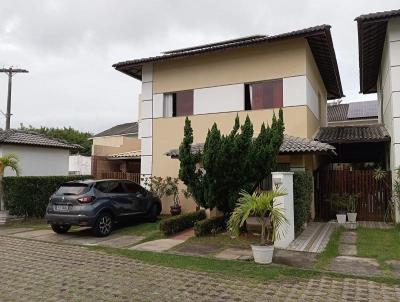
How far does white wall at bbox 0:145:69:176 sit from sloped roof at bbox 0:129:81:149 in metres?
0.31

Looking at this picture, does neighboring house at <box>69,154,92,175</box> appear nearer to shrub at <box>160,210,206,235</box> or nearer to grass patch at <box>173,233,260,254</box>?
shrub at <box>160,210,206,235</box>

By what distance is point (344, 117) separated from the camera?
29.0 metres

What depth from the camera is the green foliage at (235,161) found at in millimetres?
10070

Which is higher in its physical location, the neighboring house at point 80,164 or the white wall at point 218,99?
the white wall at point 218,99

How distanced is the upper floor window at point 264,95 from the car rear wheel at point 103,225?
22.3ft

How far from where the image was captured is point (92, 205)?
10.8m

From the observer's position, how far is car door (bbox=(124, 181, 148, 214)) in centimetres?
1269

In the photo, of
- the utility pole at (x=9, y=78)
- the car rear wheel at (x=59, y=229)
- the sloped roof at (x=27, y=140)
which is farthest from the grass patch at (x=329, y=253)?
the utility pole at (x=9, y=78)

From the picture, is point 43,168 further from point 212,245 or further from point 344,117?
point 344,117

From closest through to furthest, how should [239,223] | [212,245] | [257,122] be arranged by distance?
[239,223] < [212,245] < [257,122]

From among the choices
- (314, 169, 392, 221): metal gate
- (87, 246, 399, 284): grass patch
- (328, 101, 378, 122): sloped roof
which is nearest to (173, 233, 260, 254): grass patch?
(87, 246, 399, 284): grass patch

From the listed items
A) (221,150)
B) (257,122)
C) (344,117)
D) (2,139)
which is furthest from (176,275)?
(344,117)

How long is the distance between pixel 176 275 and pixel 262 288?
5.50 ft

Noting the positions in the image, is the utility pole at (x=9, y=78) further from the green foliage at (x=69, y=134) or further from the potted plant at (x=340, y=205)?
the potted plant at (x=340, y=205)
